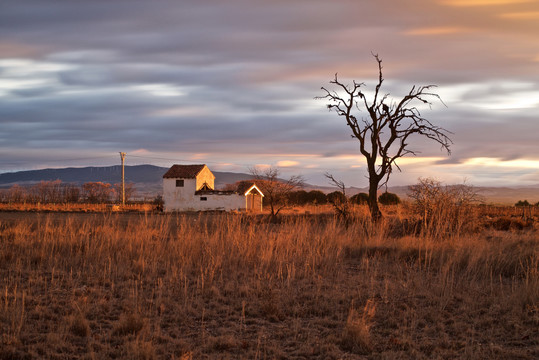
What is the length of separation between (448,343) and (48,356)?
13.9ft

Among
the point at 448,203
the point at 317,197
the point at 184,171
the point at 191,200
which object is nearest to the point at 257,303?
the point at 448,203

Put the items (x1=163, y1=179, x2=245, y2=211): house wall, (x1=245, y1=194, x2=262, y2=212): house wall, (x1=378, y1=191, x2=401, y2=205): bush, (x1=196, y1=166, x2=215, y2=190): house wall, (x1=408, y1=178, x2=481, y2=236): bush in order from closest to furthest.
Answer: (x1=408, y1=178, x2=481, y2=236): bush, (x1=163, y1=179, x2=245, y2=211): house wall, (x1=245, y1=194, x2=262, y2=212): house wall, (x1=196, y1=166, x2=215, y2=190): house wall, (x1=378, y1=191, x2=401, y2=205): bush

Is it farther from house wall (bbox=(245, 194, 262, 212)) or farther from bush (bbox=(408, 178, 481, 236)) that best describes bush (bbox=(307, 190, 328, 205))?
bush (bbox=(408, 178, 481, 236))

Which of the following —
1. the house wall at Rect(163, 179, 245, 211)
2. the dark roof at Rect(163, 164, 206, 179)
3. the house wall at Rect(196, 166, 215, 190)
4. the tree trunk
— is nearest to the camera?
the tree trunk

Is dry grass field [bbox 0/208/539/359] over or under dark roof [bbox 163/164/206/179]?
under

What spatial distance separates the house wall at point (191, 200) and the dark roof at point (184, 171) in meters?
0.42

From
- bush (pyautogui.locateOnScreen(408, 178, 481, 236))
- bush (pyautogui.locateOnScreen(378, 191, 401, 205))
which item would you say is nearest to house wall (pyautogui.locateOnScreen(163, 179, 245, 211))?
bush (pyautogui.locateOnScreen(378, 191, 401, 205))

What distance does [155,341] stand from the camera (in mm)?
5320

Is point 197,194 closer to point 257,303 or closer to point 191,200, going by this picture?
point 191,200

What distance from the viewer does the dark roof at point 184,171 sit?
47094mm

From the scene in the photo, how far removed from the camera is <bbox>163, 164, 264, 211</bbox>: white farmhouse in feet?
151

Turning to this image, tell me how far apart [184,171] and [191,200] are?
3.17m

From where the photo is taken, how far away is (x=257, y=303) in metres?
6.93

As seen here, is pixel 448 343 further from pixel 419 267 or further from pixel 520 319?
pixel 419 267
